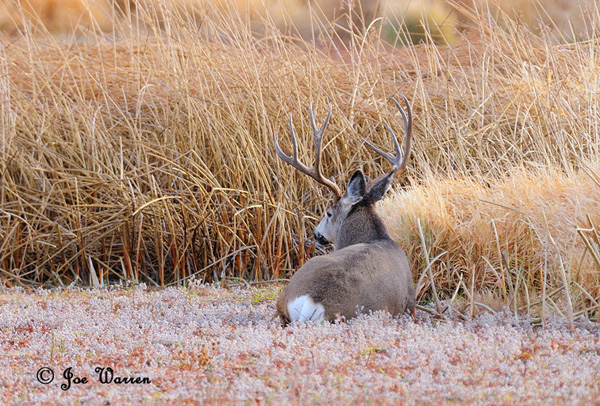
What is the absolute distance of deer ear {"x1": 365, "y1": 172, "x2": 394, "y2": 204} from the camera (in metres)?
5.13

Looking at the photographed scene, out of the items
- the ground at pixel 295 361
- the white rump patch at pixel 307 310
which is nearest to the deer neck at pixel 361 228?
the ground at pixel 295 361

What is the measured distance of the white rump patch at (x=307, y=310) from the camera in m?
4.06

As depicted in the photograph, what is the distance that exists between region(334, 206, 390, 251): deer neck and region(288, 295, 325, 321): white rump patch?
100 cm

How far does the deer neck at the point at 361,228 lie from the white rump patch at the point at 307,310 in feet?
3.28

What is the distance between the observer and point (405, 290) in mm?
4559

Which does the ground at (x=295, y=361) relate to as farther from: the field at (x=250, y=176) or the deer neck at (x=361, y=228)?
the deer neck at (x=361, y=228)

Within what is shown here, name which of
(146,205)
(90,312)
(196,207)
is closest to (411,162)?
(196,207)

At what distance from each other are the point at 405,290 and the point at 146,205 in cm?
248

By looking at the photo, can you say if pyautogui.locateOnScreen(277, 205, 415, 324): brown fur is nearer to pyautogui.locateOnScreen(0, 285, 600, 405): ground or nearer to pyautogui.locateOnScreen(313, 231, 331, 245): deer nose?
pyautogui.locateOnScreen(0, 285, 600, 405): ground

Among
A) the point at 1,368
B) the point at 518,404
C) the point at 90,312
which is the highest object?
the point at 518,404

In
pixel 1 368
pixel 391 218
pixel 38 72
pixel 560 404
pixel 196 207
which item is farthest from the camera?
pixel 38 72

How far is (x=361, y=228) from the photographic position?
5160 mm

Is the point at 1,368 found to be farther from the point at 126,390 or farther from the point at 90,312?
the point at 90,312

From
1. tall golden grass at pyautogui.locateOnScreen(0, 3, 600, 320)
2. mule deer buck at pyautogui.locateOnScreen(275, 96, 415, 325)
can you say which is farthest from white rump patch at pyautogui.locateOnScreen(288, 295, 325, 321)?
tall golden grass at pyautogui.locateOnScreen(0, 3, 600, 320)
